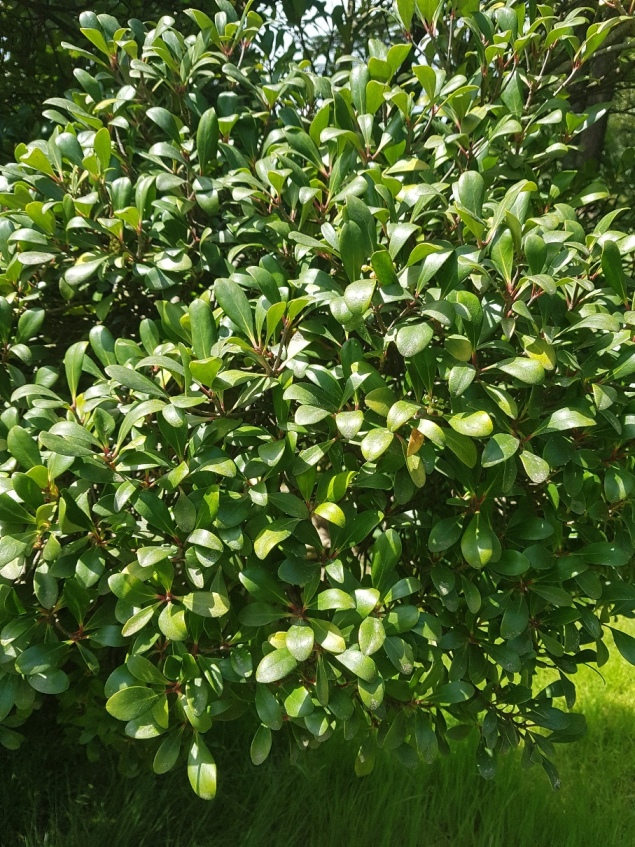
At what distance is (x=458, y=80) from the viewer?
190cm

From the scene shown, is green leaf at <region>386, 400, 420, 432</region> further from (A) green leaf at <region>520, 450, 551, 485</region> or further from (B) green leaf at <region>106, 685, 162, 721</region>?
(B) green leaf at <region>106, 685, 162, 721</region>

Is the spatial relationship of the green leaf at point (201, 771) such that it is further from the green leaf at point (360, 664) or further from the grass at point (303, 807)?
the grass at point (303, 807)

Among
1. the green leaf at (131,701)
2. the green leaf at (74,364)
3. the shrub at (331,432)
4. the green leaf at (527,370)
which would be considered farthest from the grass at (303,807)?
the green leaf at (527,370)

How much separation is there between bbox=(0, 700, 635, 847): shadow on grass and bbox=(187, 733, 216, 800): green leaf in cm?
118

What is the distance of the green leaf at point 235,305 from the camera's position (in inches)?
62.5

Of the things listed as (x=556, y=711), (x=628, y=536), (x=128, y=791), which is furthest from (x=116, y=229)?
(x=128, y=791)

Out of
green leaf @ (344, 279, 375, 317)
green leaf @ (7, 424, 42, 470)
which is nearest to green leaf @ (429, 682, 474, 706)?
green leaf @ (344, 279, 375, 317)

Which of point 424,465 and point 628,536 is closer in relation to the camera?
point 424,465

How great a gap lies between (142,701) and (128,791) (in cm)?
141

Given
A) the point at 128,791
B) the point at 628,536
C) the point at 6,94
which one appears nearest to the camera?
the point at 628,536

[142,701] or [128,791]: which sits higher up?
[142,701]

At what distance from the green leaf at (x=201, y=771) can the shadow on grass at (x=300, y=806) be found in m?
1.18

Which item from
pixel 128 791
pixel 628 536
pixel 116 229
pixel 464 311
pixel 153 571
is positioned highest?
pixel 116 229

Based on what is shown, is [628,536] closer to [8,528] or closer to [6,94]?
[8,528]
